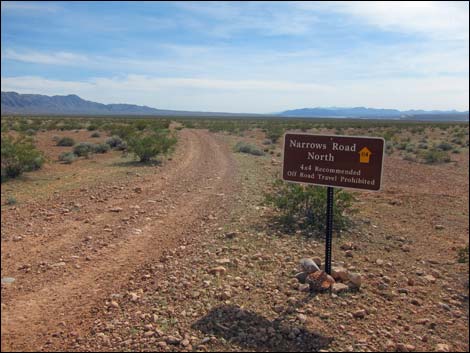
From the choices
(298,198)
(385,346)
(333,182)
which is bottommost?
(385,346)

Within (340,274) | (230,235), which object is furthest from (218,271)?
(230,235)

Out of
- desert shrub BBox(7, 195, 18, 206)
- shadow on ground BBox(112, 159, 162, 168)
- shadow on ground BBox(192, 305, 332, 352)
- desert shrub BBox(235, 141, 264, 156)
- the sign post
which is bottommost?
shadow on ground BBox(192, 305, 332, 352)

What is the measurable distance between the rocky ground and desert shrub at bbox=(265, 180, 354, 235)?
333mm

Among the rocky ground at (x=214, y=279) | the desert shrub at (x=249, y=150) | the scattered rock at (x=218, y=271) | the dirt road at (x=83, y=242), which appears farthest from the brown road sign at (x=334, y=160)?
the desert shrub at (x=249, y=150)

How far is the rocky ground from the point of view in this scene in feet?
14.5

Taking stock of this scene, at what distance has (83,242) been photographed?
23.5 ft

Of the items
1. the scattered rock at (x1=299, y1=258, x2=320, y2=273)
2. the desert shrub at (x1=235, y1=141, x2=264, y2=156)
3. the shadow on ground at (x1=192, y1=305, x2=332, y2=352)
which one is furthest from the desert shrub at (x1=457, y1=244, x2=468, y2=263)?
the desert shrub at (x1=235, y1=141, x2=264, y2=156)

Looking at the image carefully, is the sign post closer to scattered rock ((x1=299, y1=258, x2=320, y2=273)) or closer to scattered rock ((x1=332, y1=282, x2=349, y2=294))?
scattered rock ((x1=299, y1=258, x2=320, y2=273))

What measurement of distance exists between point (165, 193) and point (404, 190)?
7.47 metres

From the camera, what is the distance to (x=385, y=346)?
4.32m

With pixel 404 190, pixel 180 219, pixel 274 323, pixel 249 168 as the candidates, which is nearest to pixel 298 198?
pixel 180 219

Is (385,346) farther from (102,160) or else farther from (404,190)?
(102,160)

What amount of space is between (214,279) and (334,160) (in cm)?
225

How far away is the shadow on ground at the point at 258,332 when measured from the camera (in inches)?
168
